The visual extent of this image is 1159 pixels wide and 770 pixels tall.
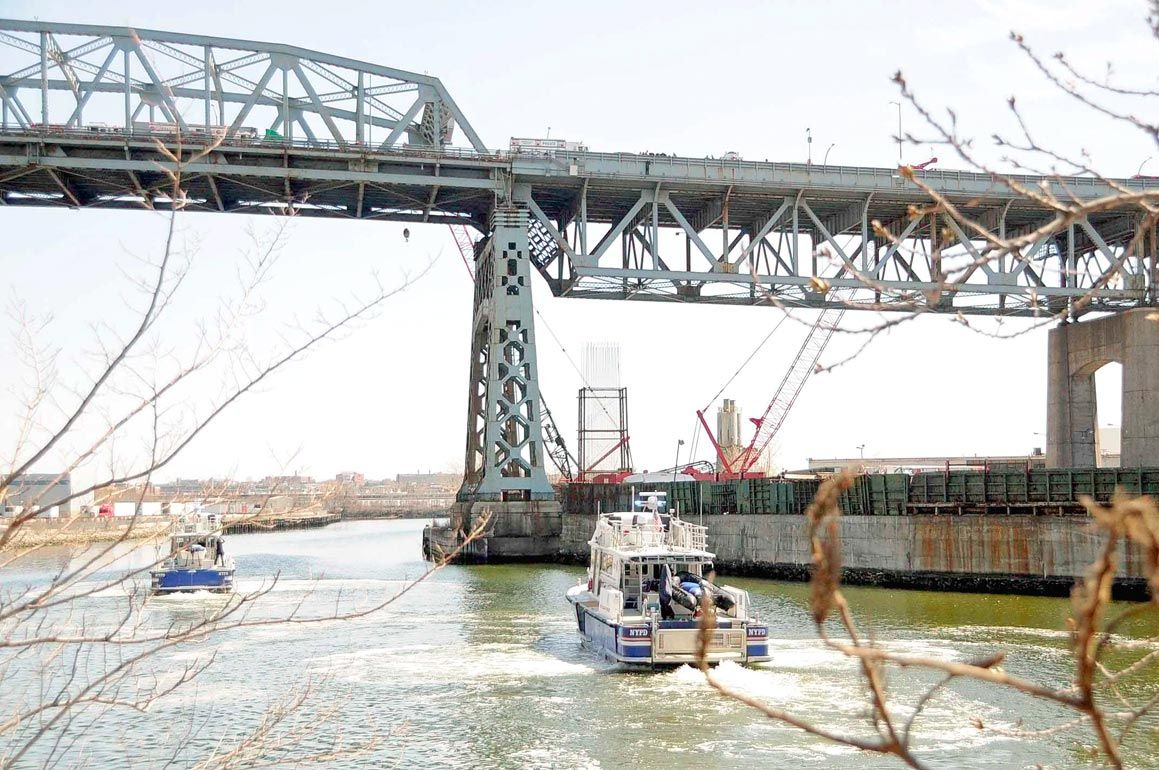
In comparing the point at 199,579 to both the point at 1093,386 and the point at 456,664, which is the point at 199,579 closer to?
the point at 456,664

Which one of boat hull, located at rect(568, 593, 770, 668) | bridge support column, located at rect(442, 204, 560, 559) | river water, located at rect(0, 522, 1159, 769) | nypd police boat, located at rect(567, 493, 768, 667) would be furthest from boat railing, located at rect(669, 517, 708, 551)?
bridge support column, located at rect(442, 204, 560, 559)

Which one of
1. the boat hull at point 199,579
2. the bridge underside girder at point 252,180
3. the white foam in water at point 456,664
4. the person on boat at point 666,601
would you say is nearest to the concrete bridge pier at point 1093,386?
the bridge underside girder at point 252,180

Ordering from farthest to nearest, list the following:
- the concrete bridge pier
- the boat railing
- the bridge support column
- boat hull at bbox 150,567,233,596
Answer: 1. the bridge support column
2. the concrete bridge pier
3. boat hull at bbox 150,567,233,596
4. the boat railing

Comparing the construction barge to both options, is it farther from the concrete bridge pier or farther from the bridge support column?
the concrete bridge pier

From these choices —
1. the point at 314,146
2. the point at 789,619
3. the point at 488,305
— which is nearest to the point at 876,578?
the point at 789,619

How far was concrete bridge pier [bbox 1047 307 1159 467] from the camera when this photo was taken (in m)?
63.1

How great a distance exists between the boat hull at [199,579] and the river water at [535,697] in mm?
5043

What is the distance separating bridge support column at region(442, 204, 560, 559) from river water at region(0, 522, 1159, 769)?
22286 mm

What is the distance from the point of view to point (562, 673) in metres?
31.9

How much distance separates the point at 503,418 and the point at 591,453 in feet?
140

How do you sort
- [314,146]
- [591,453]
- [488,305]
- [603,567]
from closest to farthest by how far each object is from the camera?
1. [603,567]
2. [314,146]
3. [488,305]
4. [591,453]

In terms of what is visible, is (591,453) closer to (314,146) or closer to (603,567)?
(314,146)

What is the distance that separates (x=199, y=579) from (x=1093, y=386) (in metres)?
48.4

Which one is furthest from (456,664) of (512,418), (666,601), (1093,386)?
(1093,386)
